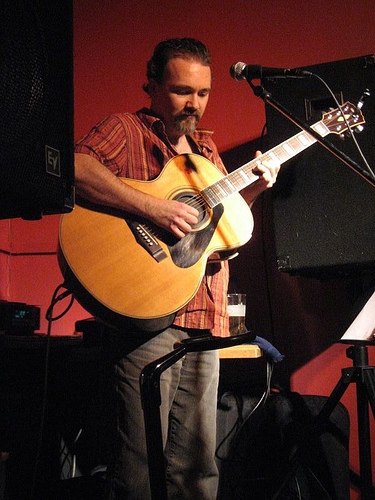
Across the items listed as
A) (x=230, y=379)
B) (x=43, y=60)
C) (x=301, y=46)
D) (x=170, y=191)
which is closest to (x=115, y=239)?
(x=170, y=191)

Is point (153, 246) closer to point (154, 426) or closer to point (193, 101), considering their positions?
point (193, 101)

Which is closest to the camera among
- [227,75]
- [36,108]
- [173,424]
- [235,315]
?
[36,108]

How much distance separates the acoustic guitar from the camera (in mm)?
1435

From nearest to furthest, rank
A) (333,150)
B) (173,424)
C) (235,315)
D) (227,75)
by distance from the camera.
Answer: (333,150) → (173,424) → (235,315) → (227,75)

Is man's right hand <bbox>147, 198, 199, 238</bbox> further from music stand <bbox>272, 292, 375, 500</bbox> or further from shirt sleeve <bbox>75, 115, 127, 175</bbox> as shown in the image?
music stand <bbox>272, 292, 375, 500</bbox>

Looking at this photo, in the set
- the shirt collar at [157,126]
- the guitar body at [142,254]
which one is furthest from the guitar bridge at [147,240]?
the shirt collar at [157,126]

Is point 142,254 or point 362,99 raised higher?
point 362,99

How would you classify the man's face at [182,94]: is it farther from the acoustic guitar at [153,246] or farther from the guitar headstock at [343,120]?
the guitar headstock at [343,120]

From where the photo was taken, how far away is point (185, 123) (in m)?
1.84

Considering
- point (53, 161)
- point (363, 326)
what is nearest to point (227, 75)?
point (363, 326)

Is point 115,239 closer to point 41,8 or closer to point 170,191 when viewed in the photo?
point 170,191

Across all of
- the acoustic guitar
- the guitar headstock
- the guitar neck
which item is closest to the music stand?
the acoustic guitar

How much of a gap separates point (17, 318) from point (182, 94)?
3.48 ft

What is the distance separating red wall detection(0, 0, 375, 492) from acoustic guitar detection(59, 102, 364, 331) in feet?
2.55
